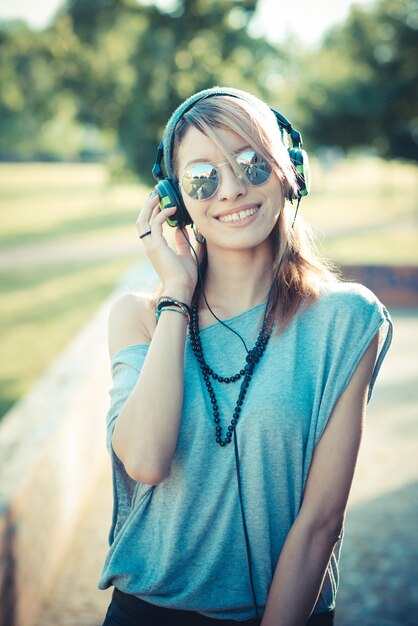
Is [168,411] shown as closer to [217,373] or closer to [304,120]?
[217,373]

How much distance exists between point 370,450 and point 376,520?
129 centimetres

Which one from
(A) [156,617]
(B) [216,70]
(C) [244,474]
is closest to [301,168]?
(C) [244,474]

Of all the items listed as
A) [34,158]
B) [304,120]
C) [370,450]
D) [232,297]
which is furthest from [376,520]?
[34,158]

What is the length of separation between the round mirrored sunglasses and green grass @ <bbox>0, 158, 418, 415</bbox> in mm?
763

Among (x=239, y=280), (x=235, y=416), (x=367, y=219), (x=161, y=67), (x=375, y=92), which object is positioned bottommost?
(x=367, y=219)

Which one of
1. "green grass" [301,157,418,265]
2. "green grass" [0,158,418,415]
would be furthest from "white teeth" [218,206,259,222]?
"green grass" [301,157,418,265]

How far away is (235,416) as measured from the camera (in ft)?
6.34

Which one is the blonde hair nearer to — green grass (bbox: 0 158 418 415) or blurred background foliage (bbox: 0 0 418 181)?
green grass (bbox: 0 158 418 415)

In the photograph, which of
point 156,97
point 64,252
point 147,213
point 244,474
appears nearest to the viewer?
point 244,474

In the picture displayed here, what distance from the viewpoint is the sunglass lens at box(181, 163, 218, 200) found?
6.97ft

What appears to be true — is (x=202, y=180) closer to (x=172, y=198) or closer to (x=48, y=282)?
(x=172, y=198)

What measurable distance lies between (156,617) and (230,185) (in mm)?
1412

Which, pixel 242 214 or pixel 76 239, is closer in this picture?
pixel 242 214

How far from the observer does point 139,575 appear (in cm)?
202
